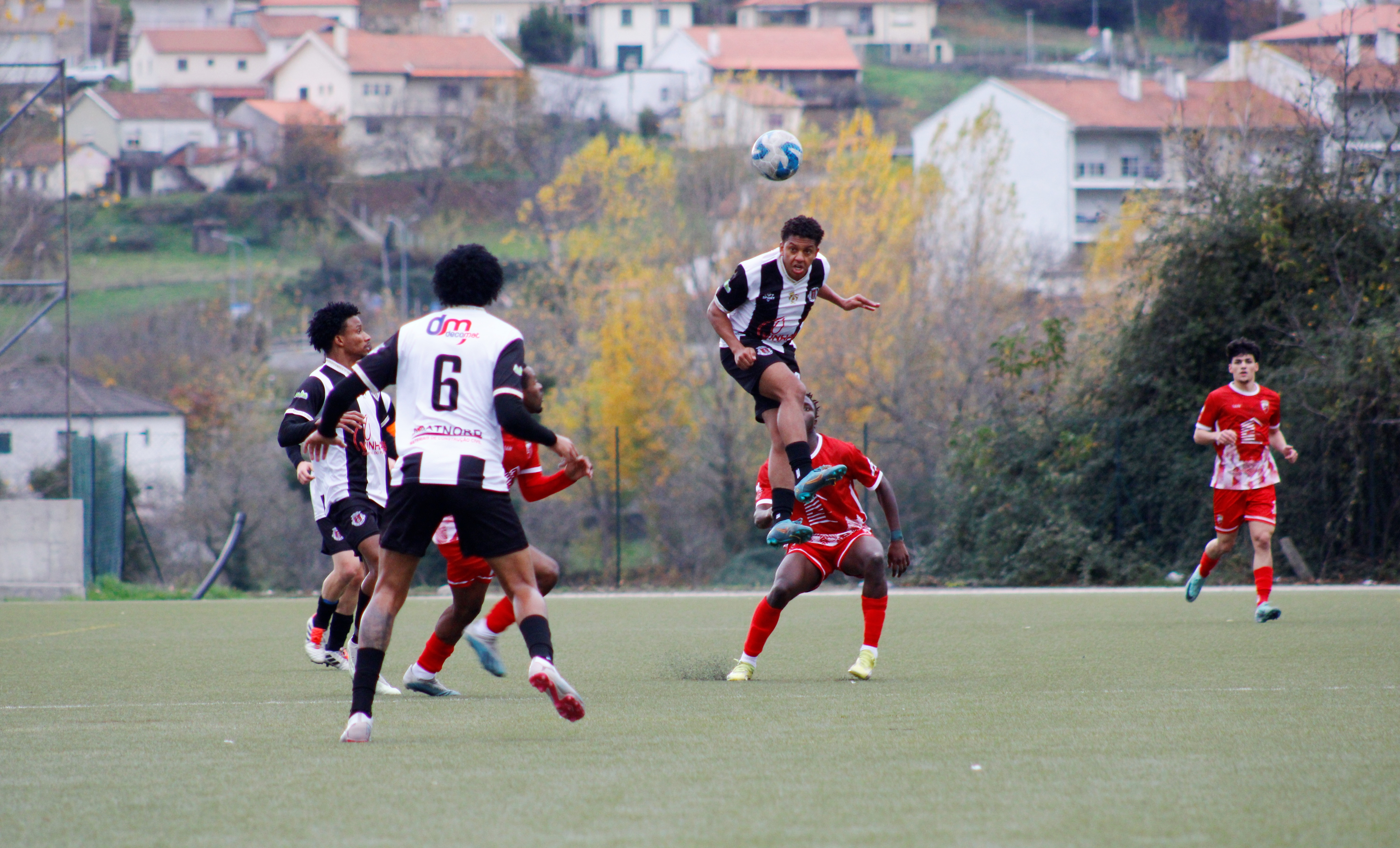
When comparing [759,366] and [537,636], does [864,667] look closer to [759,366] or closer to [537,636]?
[759,366]

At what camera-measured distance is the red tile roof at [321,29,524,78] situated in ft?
303

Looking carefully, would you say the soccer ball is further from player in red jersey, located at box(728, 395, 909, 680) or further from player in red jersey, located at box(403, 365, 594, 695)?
player in red jersey, located at box(403, 365, 594, 695)

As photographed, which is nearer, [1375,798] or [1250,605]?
[1375,798]

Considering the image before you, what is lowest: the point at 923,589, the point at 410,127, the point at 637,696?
the point at 923,589

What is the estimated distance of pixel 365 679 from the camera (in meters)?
5.63

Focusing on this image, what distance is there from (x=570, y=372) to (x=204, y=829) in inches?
1328

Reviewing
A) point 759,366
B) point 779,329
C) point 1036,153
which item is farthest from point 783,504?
point 1036,153

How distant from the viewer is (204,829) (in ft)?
13.3

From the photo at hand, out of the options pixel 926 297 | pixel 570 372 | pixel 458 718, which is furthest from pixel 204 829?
pixel 570 372

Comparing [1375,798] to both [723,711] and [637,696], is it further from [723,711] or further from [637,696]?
[637,696]

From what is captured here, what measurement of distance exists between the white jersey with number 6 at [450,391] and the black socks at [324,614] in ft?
13.0

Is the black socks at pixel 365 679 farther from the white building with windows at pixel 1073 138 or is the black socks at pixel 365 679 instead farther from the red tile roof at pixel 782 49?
the red tile roof at pixel 782 49

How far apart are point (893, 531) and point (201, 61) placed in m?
107

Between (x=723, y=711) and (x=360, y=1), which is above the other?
(x=360, y=1)
